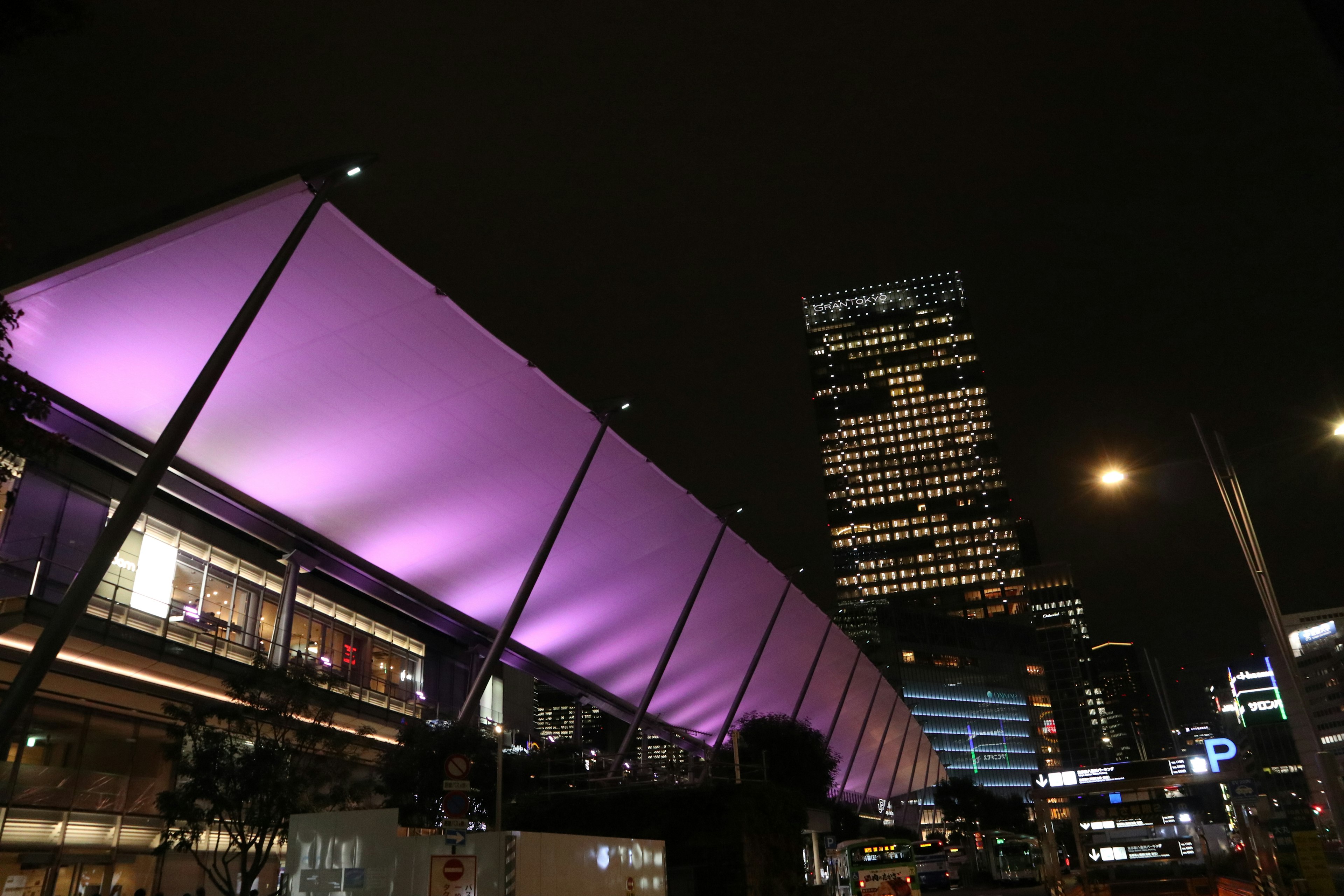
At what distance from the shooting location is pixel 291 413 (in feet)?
82.1

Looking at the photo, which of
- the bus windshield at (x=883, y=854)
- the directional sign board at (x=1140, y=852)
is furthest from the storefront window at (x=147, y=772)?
the directional sign board at (x=1140, y=852)

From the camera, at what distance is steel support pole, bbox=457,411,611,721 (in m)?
25.8

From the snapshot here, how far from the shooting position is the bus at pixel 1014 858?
5522cm

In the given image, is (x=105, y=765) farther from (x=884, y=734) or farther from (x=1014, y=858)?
(x=884, y=734)

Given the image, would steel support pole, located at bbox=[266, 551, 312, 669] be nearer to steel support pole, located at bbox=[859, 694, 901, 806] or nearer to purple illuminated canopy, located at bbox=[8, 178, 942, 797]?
purple illuminated canopy, located at bbox=[8, 178, 942, 797]

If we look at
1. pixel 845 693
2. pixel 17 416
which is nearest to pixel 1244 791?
pixel 845 693

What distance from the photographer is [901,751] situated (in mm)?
88188

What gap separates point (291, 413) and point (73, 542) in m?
5.89

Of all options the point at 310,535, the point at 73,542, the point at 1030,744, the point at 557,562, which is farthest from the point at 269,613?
the point at 1030,744

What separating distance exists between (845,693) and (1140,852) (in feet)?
70.2

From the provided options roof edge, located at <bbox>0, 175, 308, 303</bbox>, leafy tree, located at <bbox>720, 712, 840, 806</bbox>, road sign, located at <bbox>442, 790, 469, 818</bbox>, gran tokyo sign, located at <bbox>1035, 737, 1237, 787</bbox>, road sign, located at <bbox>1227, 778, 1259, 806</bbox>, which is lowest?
road sign, located at <bbox>442, 790, 469, 818</bbox>

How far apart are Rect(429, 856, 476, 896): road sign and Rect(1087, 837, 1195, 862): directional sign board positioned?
105 feet

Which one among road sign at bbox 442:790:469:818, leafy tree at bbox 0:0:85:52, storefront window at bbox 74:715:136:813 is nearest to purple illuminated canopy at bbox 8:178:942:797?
storefront window at bbox 74:715:136:813

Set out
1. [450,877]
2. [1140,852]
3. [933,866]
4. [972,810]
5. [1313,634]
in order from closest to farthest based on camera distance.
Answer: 1. [450,877]
2. [1140,852]
3. [933,866]
4. [972,810]
5. [1313,634]
